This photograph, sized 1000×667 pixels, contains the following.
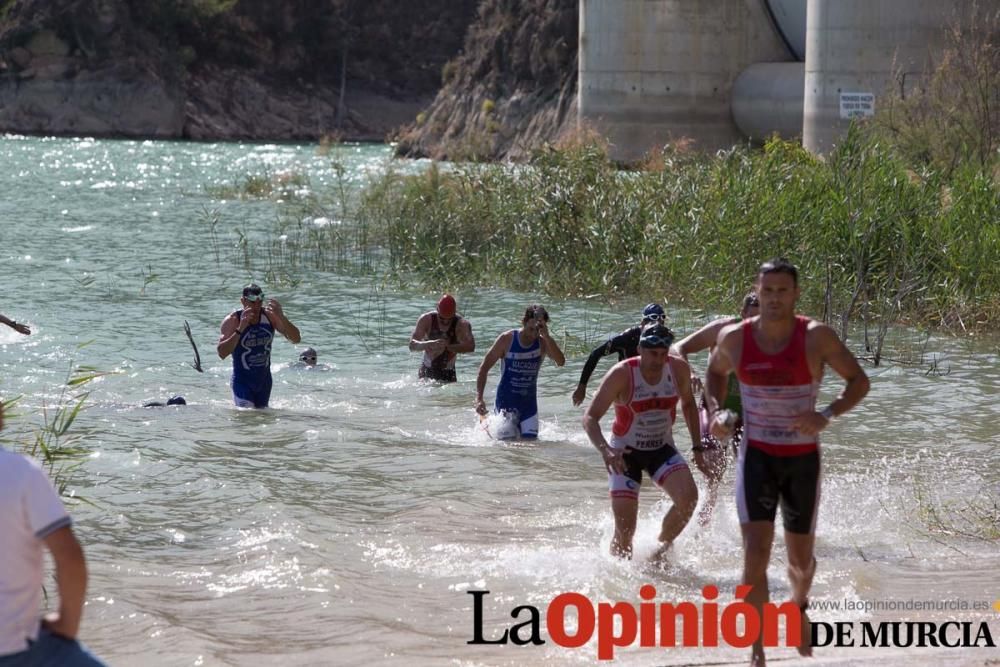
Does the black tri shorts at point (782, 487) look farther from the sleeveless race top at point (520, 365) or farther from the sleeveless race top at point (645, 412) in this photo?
the sleeveless race top at point (520, 365)

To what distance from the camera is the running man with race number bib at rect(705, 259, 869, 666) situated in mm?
6027

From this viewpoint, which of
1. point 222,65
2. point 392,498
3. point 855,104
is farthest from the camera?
point 222,65

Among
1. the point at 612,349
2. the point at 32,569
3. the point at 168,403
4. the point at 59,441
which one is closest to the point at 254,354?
the point at 168,403

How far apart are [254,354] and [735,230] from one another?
6.88 m

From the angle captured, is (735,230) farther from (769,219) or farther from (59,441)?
(59,441)

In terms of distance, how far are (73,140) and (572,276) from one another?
7851 centimetres

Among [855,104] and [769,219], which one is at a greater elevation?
[855,104]

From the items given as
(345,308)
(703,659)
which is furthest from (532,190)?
(703,659)

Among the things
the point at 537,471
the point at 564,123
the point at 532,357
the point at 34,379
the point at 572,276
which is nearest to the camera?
the point at 537,471

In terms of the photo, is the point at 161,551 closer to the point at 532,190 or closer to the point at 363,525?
the point at 363,525

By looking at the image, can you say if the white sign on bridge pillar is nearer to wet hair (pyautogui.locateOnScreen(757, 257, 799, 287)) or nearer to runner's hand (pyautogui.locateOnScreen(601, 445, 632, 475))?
runner's hand (pyautogui.locateOnScreen(601, 445, 632, 475))

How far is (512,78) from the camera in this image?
7219 centimetres

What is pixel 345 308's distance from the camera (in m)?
20.7

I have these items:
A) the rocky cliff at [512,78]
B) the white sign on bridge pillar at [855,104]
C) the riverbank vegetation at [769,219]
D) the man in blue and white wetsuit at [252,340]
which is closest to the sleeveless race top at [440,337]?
the man in blue and white wetsuit at [252,340]
